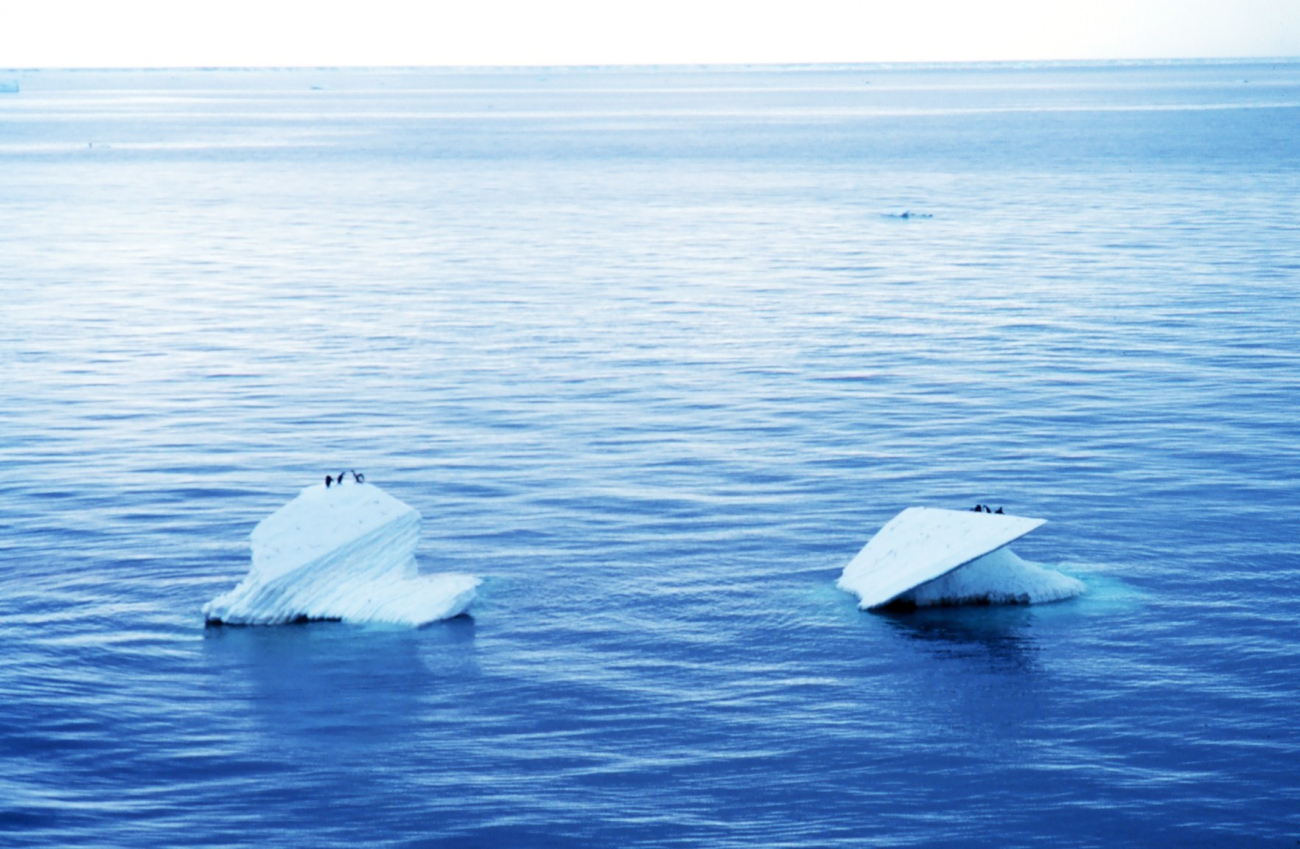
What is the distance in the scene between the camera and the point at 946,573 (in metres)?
31.4

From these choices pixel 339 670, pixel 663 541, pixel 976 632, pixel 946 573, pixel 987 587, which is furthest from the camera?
pixel 663 541

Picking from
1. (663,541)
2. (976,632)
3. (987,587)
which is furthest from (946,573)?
(663,541)

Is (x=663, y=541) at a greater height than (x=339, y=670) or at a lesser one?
greater

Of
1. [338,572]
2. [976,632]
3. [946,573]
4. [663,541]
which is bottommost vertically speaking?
[976,632]

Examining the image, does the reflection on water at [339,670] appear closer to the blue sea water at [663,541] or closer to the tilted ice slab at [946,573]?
Result: the blue sea water at [663,541]

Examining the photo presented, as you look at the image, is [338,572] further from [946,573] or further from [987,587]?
[987,587]

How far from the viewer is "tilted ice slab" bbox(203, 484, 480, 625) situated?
31.7m

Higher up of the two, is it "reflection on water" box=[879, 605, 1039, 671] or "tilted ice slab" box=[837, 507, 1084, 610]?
"tilted ice slab" box=[837, 507, 1084, 610]

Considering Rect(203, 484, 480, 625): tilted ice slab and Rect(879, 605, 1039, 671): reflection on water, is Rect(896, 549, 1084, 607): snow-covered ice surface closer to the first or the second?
Rect(879, 605, 1039, 671): reflection on water

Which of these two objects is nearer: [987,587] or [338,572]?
[338,572]

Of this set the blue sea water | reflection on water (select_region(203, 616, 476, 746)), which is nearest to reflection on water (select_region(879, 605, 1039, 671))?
the blue sea water

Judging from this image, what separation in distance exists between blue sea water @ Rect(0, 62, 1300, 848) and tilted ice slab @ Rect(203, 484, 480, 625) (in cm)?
70

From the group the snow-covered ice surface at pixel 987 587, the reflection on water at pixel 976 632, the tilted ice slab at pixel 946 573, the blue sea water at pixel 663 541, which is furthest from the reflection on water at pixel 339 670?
the snow-covered ice surface at pixel 987 587

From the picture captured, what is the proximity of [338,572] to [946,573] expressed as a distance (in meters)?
11.8
